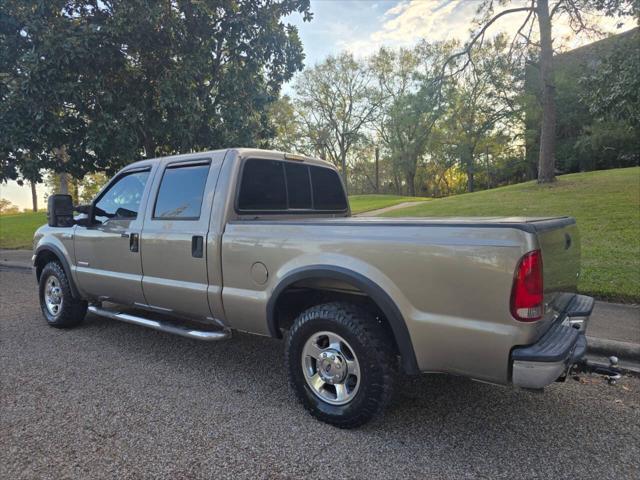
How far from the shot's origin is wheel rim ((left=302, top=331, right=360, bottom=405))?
118 inches

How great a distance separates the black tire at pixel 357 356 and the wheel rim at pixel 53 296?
3.64 meters

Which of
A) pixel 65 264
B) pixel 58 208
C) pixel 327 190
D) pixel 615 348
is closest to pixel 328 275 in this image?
pixel 327 190

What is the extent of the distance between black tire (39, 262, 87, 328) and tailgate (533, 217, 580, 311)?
16.3 feet

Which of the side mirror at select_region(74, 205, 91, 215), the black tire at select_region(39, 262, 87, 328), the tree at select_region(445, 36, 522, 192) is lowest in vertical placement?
the black tire at select_region(39, 262, 87, 328)

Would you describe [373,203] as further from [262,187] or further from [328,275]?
[328,275]

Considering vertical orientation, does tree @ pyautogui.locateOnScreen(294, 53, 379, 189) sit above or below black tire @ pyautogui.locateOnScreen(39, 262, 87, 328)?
above

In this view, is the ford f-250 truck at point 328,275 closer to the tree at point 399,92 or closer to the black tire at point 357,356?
the black tire at point 357,356

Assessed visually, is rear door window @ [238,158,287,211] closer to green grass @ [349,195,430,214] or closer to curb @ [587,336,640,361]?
curb @ [587,336,640,361]

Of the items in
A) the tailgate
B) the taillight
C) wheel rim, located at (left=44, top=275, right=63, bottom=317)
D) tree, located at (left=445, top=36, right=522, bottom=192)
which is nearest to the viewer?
the taillight

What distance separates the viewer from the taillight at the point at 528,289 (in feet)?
7.62

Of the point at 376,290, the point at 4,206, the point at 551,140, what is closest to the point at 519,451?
the point at 376,290

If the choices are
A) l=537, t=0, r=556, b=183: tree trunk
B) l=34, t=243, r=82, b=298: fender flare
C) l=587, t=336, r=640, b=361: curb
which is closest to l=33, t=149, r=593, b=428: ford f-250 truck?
l=34, t=243, r=82, b=298: fender flare

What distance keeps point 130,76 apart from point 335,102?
38.1m

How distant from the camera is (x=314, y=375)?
3.15 metres
